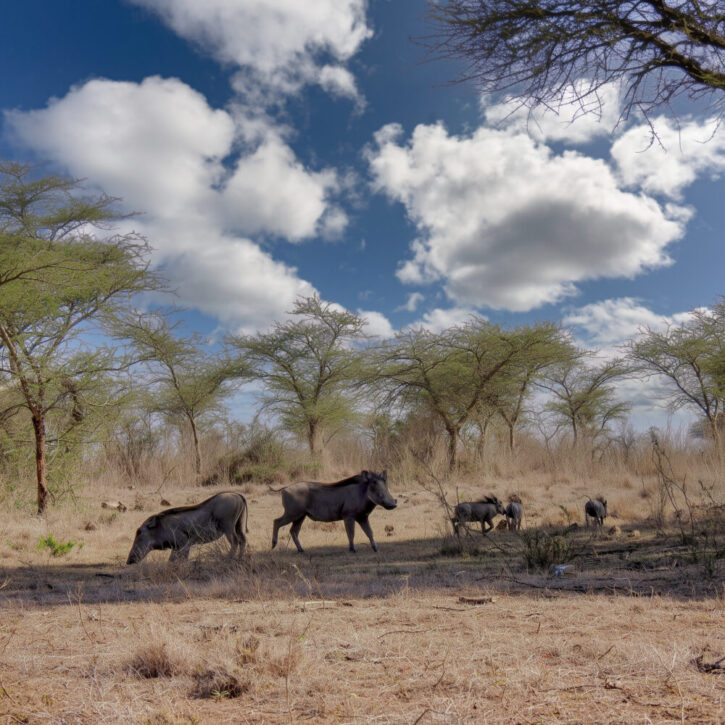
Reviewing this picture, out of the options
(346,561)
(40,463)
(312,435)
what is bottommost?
(346,561)

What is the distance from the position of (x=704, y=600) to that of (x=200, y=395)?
26360 millimetres

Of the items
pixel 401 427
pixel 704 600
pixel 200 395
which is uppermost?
pixel 200 395

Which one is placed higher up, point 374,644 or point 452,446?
point 452,446

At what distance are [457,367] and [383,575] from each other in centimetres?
1802

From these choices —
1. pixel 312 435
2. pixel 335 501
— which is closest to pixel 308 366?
pixel 312 435

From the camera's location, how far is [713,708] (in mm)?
2434

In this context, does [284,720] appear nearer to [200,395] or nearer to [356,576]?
[356,576]

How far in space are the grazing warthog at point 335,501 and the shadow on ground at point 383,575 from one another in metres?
0.58

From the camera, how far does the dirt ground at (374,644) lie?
2.53 metres

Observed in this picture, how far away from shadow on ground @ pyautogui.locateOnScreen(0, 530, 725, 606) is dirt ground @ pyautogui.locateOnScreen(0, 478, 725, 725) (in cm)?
4

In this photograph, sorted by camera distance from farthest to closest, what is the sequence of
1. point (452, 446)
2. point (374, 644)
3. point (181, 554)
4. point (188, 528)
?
point (452, 446) → point (188, 528) → point (181, 554) → point (374, 644)

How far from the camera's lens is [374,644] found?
3.46 meters

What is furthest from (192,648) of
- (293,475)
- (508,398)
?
(508,398)

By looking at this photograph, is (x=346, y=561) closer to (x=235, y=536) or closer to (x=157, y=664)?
(x=235, y=536)
